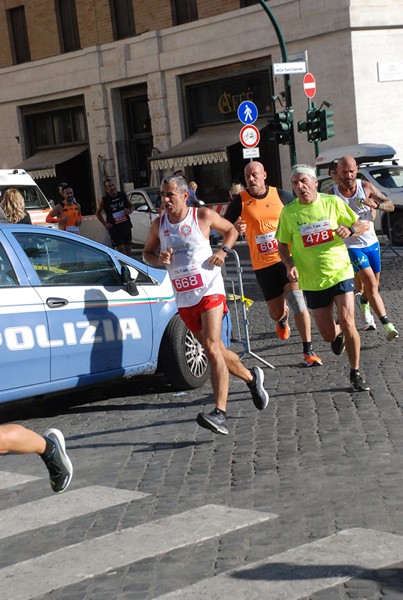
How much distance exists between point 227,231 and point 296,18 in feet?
81.6

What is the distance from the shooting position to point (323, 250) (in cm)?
902

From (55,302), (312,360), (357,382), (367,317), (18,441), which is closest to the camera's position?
(18,441)

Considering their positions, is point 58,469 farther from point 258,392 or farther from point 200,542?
point 258,392

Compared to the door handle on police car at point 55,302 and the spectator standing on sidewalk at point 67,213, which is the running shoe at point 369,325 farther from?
the spectator standing on sidewalk at point 67,213

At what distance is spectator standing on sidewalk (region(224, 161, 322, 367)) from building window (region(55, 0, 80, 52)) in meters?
30.7

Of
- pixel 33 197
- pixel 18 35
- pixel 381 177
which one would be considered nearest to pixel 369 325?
pixel 381 177

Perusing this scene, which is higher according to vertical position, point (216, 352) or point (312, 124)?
point (312, 124)

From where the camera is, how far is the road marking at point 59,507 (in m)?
5.88

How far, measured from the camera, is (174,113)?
3628 cm

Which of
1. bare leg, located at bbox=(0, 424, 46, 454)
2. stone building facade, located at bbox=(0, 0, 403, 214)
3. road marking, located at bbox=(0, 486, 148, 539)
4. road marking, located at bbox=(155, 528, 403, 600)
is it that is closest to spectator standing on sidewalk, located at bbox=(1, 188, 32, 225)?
road marking, located at bbox=(0, 486, 148, 539)

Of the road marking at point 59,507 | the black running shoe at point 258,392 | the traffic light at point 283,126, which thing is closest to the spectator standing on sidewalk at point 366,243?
the black running shoe at point 258,392

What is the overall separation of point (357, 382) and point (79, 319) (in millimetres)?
2173

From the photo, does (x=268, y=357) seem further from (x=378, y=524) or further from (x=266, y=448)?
(x=378, y=524)

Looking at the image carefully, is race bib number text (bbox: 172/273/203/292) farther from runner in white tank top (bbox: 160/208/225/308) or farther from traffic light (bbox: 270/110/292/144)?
traffic light (bbox: 270/110/292/144)
